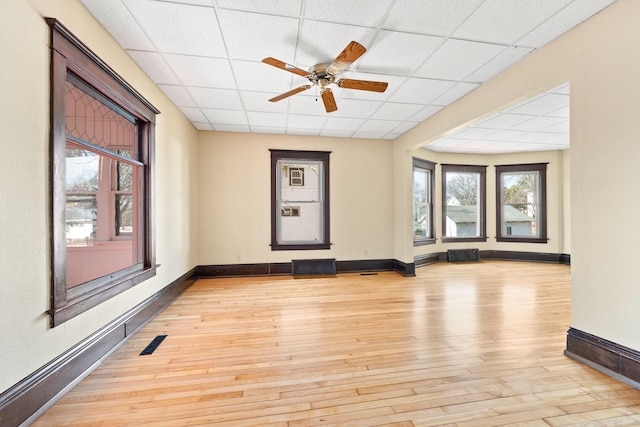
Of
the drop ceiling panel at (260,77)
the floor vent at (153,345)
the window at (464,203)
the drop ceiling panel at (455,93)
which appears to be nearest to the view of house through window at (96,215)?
the floor vent at (153,345)

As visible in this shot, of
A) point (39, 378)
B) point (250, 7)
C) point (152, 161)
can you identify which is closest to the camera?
point (39, 378)

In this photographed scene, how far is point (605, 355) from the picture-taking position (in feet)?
6.70

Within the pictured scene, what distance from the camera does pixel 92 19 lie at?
2.15 m

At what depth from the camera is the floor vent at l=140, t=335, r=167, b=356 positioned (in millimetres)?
2408

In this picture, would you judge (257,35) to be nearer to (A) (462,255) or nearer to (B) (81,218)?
(B) (81,218)

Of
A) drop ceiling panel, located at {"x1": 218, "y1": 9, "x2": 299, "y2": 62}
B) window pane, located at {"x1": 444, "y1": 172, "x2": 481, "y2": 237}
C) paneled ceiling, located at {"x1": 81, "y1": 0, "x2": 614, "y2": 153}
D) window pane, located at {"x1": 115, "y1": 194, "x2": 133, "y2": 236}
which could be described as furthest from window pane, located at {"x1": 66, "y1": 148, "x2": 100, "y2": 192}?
window pane, located at {"x1": 444, "y1": 172, "x2": 481, "y2": 237}

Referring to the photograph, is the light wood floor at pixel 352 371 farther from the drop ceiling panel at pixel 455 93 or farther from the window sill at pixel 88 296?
the drop ceiling panel at pixel 455 93

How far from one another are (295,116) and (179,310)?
10.5ft

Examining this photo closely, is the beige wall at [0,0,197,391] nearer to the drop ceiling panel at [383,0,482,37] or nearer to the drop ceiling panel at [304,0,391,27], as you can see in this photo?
A: the drop ceiling panel at [304,0,391,27]

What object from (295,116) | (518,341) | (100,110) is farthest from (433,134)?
(100,110)

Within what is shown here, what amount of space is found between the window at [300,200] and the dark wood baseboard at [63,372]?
2857 mm

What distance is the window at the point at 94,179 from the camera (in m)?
1.84

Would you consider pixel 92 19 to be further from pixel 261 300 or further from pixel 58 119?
pixel 261 300

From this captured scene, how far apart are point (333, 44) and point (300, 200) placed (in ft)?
11.2
